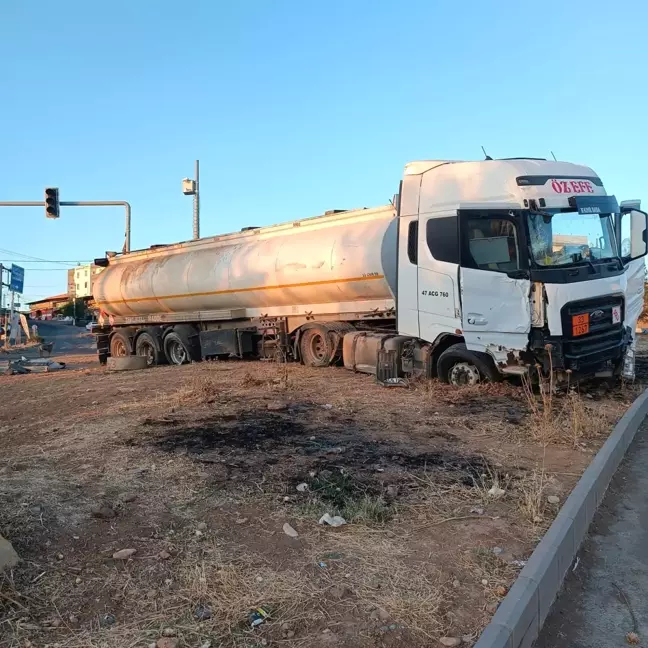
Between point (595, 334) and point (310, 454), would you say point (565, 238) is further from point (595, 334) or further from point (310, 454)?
point (310, 454)

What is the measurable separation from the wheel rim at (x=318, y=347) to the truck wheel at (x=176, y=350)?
4.95 metres

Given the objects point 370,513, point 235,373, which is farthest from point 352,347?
point 370,513

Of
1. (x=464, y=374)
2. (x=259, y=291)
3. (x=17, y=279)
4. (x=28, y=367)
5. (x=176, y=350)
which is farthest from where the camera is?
(x=17, y=279)

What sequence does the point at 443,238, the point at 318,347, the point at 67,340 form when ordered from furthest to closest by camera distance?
the point at 67,340, the point at 318,347, the point at 443,238

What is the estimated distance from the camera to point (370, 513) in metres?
4.36

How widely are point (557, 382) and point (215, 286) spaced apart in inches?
374

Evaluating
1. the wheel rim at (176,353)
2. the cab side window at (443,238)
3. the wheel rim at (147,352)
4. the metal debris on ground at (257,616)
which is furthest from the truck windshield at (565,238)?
the wheel rim at (147,352)

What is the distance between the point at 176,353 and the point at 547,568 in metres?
15.7

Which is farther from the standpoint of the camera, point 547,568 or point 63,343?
point 63,343

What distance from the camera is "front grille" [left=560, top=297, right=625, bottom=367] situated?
8258mm

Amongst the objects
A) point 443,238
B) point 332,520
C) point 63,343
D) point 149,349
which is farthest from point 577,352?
point 63,343

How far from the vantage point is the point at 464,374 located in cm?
962

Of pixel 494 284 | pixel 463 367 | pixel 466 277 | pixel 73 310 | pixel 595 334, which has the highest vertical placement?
pixel 73 310

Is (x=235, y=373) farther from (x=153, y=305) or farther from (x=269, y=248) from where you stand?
(x=153, y=305)
